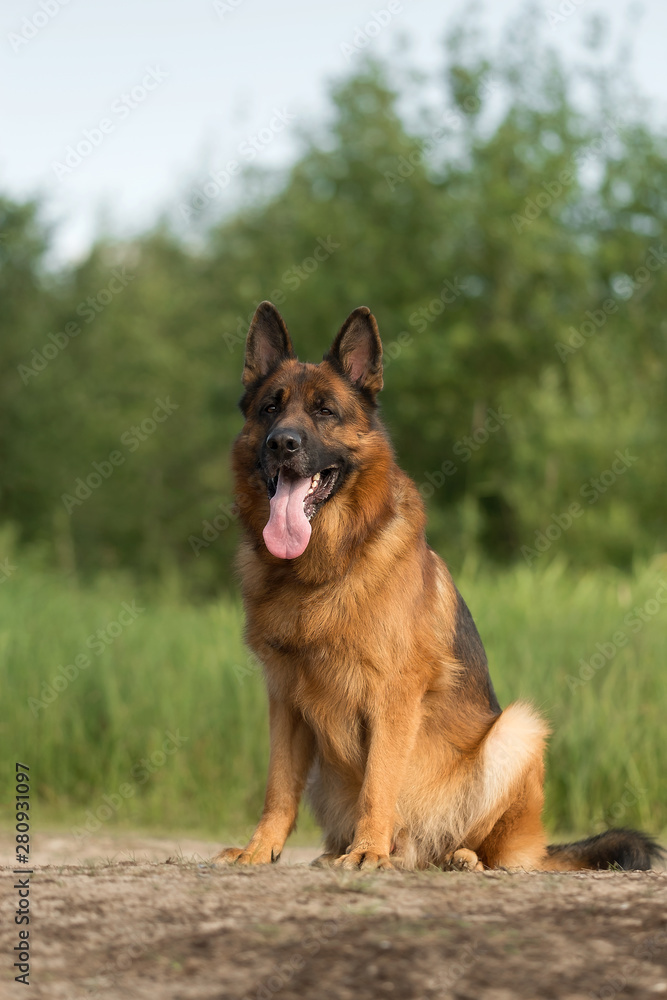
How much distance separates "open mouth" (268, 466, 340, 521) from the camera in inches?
194

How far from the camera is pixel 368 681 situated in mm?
4824

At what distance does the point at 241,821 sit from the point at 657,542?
15410mm

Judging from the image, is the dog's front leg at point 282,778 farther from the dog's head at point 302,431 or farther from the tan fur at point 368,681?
the dog's head at point 302,431

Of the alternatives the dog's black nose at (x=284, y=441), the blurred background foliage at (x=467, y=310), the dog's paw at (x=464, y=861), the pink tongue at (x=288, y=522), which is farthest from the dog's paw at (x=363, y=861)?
the blurred background foliage at (x=467, y=310)

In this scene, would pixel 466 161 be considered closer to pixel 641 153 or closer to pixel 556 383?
pixel 641 153

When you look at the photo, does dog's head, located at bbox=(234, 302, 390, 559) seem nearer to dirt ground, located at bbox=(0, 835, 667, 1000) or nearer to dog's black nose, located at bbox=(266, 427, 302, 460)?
dog's black nose, located at bbox=(266, 427, 302, 460)

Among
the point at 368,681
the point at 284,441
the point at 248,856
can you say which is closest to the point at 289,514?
the point at 284,441

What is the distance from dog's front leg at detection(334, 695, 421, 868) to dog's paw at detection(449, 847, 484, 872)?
1.74 ft

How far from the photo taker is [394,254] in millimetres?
26391

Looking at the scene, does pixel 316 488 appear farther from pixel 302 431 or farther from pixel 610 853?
pixel 610 853

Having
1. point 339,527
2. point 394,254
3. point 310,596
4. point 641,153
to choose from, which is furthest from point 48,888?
point 641,153

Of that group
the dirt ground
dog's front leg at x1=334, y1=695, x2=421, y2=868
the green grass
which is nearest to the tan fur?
dog's front leg at x1=334, y1=695, x2=421, y2=868

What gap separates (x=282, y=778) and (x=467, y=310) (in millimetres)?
21822

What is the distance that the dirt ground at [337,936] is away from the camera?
9.87ft
